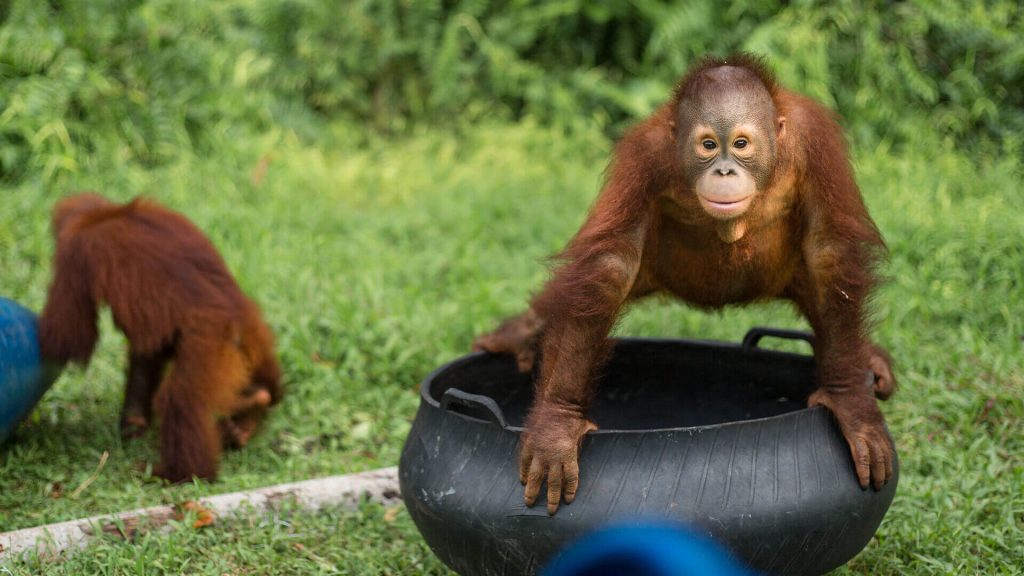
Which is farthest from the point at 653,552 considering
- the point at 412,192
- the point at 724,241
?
the point at 412,192

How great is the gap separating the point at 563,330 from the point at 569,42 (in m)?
5.66

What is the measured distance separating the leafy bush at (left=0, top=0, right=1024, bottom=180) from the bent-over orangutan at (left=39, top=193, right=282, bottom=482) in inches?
99.1

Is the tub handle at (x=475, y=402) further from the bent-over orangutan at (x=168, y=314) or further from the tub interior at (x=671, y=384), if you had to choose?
the bent-over orangutan at (x=168, y=314)

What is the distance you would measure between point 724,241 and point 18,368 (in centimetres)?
231

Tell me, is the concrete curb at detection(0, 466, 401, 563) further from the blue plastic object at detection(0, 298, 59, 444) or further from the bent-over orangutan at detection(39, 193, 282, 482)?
the blue plastic object at detection(0, 298, 59, 444)

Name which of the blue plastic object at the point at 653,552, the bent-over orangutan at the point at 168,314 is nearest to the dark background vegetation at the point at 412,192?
the bent-over orangutan at the point at 168,314

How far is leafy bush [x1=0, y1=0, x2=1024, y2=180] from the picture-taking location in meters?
6.36

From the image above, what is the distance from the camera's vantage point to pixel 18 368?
3500 millimetres

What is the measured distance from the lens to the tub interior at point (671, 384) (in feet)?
10.1

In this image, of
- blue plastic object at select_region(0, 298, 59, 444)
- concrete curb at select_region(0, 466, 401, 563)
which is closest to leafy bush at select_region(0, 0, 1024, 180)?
blue plastic object at select_region(0, 298, 59, 444)

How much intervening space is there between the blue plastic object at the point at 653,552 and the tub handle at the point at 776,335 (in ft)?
2.68

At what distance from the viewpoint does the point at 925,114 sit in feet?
22.5

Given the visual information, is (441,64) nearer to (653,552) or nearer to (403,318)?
(403,318)

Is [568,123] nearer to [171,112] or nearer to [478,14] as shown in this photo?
[478,14]
